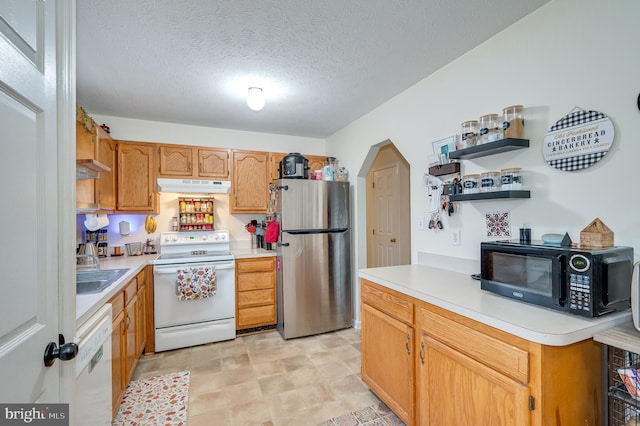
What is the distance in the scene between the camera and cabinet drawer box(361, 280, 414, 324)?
1684 millimetres

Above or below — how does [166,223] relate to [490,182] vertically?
below

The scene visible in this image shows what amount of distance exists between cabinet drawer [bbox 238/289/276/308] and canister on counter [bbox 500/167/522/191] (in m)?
2.54

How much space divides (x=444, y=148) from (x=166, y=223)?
3128 mm

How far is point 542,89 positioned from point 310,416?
2.41 metres


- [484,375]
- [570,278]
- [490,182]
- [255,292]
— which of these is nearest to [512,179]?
[490,182]

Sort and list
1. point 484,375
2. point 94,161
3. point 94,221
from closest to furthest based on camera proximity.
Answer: point 484,375
point 94,161
point 94,221

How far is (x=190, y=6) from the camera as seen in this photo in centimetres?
151

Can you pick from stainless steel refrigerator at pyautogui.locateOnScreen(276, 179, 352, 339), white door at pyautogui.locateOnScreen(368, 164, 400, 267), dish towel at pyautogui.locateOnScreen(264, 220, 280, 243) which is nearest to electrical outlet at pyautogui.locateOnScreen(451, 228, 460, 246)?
stainless steel refrigerator at pyautogui.locateOnScreen(276, 179, 352, 339)

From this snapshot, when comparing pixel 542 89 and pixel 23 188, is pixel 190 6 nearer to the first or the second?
pixel 23 188

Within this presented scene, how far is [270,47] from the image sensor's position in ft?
6.15

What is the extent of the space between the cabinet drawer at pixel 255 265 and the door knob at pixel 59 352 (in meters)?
2.28

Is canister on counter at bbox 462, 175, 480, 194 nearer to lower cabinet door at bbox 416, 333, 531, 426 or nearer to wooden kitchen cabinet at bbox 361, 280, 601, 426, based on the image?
wooden kitchen cabinet at bbox 361, 280, 601, 426

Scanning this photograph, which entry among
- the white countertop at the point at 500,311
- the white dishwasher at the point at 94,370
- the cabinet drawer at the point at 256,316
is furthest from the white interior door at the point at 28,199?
the cabinet drawer at the point at 256,316

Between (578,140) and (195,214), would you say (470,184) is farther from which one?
(195,214)
